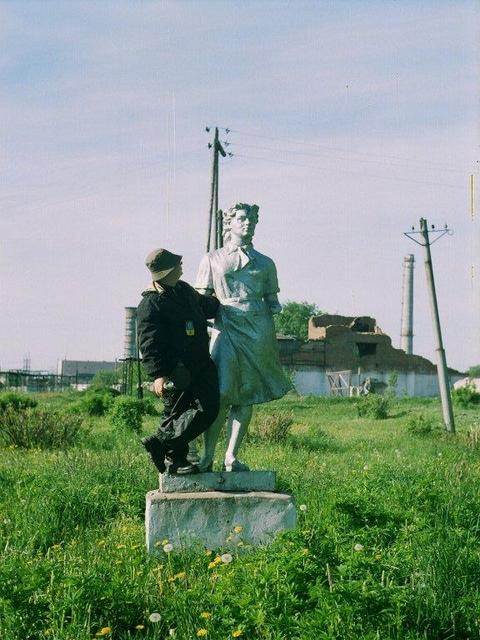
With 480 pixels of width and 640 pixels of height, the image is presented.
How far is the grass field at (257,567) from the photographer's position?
421cm

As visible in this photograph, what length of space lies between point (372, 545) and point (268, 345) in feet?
5.97

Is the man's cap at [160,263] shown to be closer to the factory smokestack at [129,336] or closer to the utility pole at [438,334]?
the utility pole at [438,334]

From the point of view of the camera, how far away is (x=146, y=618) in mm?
4645

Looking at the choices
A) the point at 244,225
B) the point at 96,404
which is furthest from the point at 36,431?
the point at 96,404

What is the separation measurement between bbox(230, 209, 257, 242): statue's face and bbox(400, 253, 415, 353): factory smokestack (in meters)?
50.6

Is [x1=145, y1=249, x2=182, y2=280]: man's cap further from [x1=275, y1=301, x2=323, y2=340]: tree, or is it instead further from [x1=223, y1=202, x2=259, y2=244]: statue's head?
[x1=275, y1=301, x2=323, y2=340]: tree

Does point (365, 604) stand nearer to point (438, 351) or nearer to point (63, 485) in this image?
point (63, 485)

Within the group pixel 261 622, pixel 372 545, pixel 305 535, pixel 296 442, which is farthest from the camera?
pixel 296 442

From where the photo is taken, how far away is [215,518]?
21.5 ft

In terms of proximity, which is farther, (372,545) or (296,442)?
(296,442)

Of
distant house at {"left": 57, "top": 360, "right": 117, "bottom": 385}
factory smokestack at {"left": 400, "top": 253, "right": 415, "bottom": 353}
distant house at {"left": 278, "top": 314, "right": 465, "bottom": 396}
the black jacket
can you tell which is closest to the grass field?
the black jacket

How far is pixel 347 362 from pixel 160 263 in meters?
48.6

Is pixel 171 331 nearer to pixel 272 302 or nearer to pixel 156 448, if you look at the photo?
pixel 156 448

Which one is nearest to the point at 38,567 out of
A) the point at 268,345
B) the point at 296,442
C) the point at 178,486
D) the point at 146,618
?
the point at 146,618
